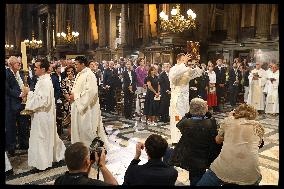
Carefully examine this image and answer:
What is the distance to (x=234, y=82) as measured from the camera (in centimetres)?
1231

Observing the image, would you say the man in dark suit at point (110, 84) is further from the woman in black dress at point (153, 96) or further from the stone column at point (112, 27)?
the stone column at point (112, 27)

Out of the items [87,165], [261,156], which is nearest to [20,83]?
[87,165]

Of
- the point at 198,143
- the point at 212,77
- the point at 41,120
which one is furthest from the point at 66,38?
the point at 198,143

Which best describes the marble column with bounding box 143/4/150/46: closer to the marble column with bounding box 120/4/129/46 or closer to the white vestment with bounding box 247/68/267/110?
the marble column with bounding box 120/4/129/46

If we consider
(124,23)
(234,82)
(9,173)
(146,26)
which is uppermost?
(124,23)

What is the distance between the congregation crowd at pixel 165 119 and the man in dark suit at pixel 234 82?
0.04 m

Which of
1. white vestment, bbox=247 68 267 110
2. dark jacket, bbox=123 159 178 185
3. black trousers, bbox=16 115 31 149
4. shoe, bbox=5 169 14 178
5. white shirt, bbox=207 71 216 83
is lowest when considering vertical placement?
shoe, bbox=5 169 14 178

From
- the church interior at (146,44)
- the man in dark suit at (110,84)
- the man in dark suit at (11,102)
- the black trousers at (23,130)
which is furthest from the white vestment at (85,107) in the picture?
the man in dark suit at (110,84)

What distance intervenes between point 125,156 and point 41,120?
1730 mm

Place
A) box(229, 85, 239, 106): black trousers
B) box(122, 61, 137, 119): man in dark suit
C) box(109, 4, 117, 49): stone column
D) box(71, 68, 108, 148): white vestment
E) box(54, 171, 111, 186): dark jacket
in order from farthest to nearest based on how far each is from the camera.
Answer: box(109, 4, 117, 49): stone column → box(229, 85, 239, 106): black trousers → box(122, 61, 137, 119): man in dark suit → box(71, 68, 108, 148): white vestment → box(54, 171, 111, 186): dark jacket

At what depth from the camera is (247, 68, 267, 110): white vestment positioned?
11.6m

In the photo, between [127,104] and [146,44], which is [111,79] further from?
[146,44]

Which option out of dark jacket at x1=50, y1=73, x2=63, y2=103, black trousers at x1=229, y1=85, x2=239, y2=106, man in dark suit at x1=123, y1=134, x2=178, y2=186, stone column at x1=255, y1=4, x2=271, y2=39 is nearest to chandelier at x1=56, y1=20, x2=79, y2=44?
stone column at x1=255, y1=4, x2=271, y2=39

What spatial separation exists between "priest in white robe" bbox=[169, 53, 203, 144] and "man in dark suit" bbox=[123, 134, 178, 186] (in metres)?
4.03
